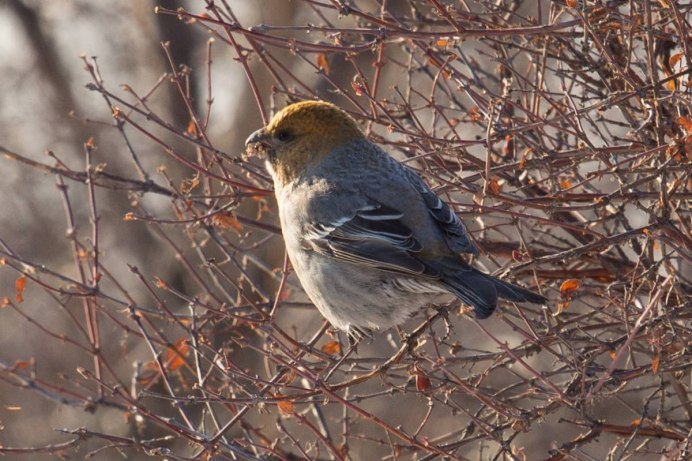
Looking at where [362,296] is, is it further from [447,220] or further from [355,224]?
[447,220]

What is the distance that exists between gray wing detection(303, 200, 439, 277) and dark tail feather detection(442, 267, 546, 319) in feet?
1.31

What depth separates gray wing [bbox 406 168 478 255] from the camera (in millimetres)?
5000

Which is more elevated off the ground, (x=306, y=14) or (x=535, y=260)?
(x=306, y=14)

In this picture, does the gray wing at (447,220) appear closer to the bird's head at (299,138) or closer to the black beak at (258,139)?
the bird's head at (299,138)

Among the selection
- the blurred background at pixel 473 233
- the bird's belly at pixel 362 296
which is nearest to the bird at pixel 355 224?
the bird's belly at pixel 362 296

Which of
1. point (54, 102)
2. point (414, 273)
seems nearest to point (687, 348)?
point (414, 273)

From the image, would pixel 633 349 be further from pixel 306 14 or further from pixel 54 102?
pixel 54 102

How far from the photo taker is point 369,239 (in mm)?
5223

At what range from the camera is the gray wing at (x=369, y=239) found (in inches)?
201

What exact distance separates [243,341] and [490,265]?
261cm

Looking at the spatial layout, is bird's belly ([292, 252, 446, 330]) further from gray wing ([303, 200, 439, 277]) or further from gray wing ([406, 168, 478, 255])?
gray wing ([406, 168, 478, 255])

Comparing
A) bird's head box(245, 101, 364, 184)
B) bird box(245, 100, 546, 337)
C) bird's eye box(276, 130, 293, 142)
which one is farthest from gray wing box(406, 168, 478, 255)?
bird's eye box(276, 130, 293, 142)

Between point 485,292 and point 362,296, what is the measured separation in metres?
0.91

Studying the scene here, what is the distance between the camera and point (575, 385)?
14.1ft
